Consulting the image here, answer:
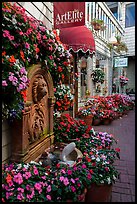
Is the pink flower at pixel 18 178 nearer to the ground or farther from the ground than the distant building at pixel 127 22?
nearer to the ground

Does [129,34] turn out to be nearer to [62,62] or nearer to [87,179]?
[62,62]

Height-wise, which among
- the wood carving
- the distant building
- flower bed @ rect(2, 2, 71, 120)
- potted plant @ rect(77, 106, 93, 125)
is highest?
the distant building

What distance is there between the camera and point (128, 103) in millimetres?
10227

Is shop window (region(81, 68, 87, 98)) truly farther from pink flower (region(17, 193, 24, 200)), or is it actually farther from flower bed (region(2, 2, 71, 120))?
pink flower (region(17, 193, 24, 200))

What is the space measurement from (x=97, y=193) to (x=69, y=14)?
324 cm

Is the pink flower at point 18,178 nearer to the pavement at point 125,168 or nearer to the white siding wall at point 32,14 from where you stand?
the white siding wall at point 32,14

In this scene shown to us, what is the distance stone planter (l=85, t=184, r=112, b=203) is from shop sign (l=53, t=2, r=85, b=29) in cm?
292

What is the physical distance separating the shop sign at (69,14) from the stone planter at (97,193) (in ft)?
9.57

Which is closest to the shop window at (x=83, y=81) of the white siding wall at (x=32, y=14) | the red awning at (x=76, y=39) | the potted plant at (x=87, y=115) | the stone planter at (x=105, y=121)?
the potted plant at (x=87, y=115)

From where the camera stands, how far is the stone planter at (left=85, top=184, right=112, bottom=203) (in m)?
2.30

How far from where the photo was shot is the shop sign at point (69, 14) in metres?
3.63

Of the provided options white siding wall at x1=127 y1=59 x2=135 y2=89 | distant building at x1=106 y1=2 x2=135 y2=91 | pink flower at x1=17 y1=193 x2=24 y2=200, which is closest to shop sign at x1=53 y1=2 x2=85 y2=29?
pink flower at x1=17 y1=193 x2=24 y2=200

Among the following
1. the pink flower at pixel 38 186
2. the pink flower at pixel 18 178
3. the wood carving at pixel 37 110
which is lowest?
the pink flower at pixel 38 186

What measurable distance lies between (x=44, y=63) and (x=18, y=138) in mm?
1254
